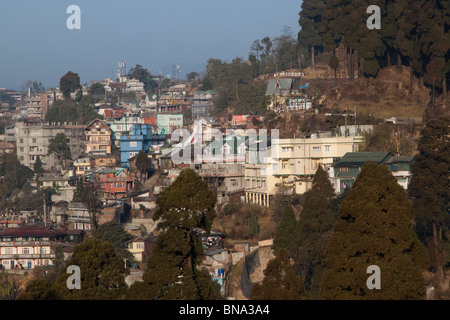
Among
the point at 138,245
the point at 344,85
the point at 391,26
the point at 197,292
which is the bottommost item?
the point at 138,245

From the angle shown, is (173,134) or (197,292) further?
(173,134)

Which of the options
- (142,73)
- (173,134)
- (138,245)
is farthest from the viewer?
(142,73)

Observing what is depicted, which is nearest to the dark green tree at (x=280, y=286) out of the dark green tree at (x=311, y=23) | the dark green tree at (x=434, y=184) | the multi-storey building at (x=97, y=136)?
the dark green tree at (x=434, y=184)

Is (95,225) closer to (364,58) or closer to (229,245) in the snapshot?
(229,245)

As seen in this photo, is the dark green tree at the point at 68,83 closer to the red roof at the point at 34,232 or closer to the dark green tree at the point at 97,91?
the dark green tree at the point at 97,91

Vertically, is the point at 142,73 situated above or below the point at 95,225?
above

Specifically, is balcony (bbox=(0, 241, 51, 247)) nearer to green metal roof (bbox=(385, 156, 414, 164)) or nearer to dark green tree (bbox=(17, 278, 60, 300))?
green metal roof (bbox=(385, 156, 414, 164))

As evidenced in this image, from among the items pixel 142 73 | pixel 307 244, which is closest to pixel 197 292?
pixel 307 244
